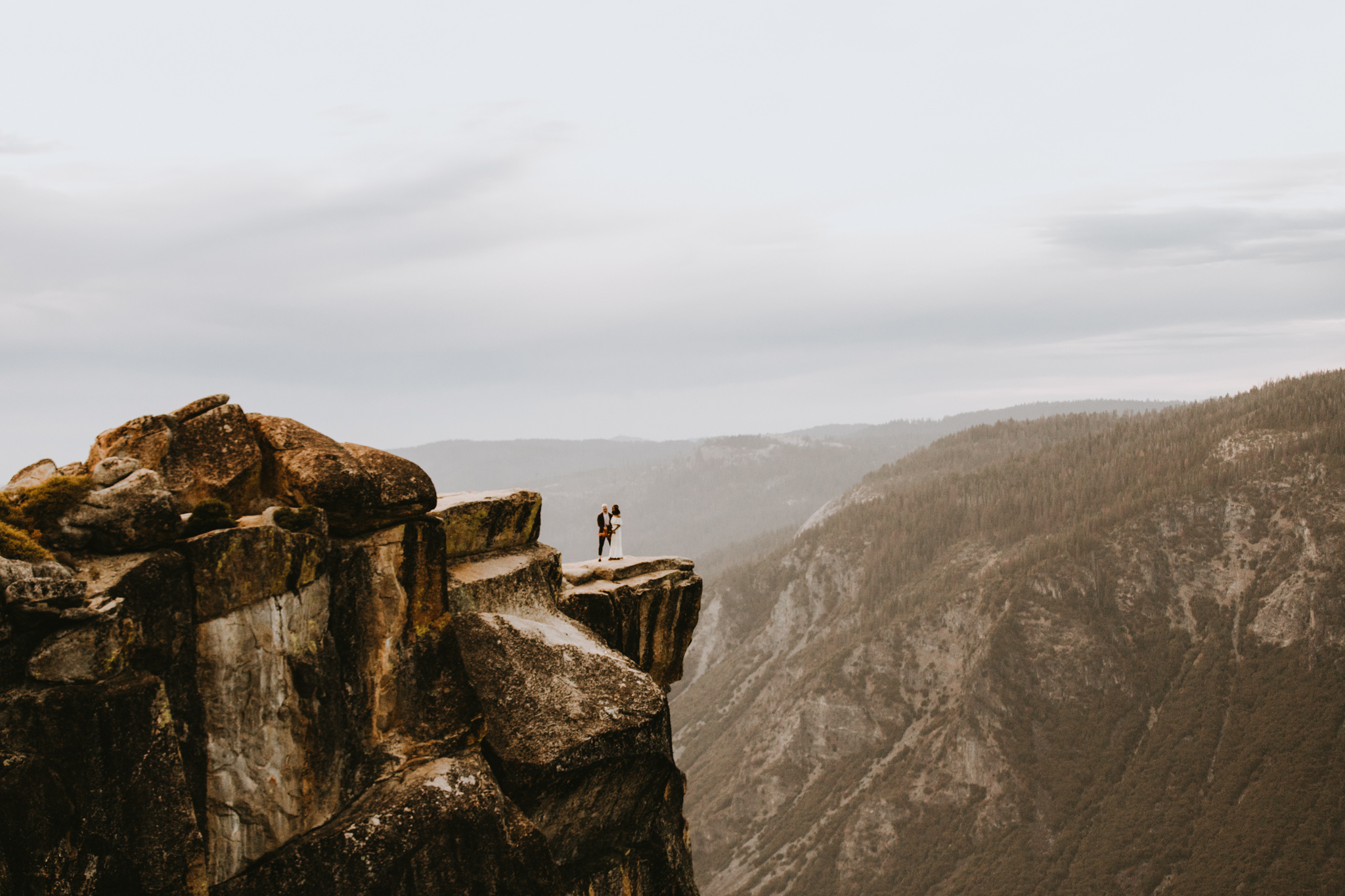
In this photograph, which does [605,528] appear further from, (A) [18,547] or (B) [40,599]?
(B) [40,599]

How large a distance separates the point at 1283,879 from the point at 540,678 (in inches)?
6895

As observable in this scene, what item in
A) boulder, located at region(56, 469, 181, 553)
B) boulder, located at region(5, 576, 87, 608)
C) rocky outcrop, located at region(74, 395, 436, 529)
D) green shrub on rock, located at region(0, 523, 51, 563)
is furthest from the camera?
rocky outcrop, located at region(74, 395, 436, 529)

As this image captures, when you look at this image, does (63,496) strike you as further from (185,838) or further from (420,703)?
(420,703)

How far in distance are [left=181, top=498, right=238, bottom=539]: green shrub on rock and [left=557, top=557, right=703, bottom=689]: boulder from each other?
13.2 metres

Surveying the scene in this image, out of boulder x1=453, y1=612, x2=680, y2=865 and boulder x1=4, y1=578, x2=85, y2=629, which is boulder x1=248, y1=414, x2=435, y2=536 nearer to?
boulder x1=453, y1=612, x2=680, y2=865

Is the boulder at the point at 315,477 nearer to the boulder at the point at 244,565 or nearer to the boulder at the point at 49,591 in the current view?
the boulder at the point at 244,565

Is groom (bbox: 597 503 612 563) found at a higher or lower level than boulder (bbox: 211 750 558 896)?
higher

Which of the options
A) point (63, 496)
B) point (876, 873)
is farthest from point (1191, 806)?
point (63, 496)

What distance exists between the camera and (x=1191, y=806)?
173 metres

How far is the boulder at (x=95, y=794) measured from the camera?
54.3ft

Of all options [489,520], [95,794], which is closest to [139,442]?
[95,794]

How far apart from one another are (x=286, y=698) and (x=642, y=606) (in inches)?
655

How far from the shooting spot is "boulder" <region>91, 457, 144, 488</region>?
66.8 feet

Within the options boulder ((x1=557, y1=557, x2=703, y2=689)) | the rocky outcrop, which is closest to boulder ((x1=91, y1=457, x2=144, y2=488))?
the rocky outcrop
